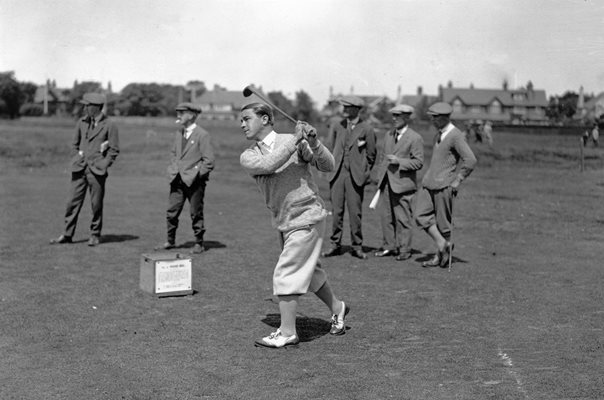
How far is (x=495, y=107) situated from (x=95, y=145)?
12629cm

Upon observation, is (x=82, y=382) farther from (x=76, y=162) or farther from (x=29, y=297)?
(x=76, y=162)

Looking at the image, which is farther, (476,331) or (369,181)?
(369,181)

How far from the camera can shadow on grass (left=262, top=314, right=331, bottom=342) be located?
750 centimetres

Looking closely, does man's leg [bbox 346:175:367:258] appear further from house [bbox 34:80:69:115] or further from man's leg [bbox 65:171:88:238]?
house [bbox 34:80:69:115]

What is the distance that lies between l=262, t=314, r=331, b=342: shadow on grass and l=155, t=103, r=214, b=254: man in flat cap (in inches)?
172

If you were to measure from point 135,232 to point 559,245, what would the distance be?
302 inches

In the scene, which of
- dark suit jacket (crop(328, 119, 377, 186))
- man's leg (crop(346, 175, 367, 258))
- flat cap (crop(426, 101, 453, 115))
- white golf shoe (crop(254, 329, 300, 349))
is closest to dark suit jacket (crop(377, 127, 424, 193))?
dark suit jacket (crop(328, 119, 377, 186))

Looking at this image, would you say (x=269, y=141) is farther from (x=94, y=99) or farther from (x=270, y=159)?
(x=94, y=99)

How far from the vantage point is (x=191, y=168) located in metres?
12.2

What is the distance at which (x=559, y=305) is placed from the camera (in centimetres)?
884

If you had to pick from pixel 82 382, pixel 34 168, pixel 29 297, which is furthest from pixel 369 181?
pixel 34 168

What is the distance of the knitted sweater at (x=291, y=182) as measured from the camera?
22.9ft

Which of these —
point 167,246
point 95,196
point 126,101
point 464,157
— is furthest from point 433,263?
point 126,101

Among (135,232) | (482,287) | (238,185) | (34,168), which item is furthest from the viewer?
(34,168)
